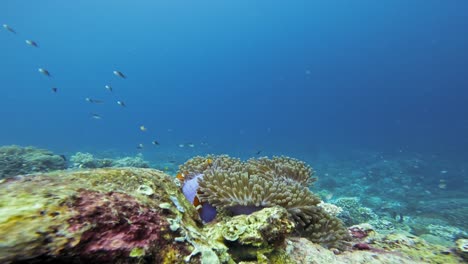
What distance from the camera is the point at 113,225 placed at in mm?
1507

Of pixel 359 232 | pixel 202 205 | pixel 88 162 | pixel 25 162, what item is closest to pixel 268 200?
pixel 202 205

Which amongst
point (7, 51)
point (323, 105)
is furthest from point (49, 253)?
point (7, 51)

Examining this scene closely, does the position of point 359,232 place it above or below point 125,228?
above

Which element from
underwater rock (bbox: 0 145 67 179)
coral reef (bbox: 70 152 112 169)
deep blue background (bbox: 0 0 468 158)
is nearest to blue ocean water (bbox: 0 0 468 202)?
deep blue background (bbox: 0 0 468 158)

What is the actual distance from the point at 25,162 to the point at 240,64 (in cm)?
15958

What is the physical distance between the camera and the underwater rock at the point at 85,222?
122 cm

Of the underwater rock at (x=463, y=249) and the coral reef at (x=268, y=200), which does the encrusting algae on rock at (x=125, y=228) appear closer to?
the coral reef at (x=268, y=200)

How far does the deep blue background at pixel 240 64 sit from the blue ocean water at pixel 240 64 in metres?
0.66

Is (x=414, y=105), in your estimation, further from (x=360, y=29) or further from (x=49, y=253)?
(x=49, y=253)

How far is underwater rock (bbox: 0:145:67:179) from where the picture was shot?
9.61 m

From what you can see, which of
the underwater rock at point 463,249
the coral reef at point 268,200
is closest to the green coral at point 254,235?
the coral reef at point 268,200

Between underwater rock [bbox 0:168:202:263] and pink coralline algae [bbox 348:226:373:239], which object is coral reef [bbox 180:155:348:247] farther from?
underwater rock [bbox 0:168:202:263]

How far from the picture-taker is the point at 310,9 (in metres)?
138

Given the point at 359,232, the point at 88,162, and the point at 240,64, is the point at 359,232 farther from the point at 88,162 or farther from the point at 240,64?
the point at 240,64
